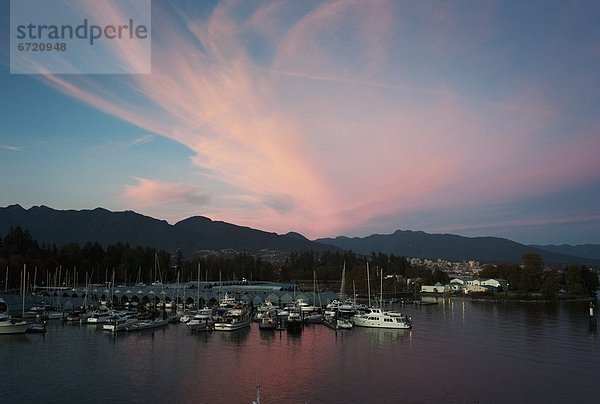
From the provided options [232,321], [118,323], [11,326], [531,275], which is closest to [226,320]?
[232,321]

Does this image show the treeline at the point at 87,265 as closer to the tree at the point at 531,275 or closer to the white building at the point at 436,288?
the white building at the point at 436,288

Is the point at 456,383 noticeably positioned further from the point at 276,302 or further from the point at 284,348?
the point at 276,302

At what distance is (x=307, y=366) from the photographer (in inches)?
1222

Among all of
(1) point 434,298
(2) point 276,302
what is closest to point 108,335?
(2) point 276,302

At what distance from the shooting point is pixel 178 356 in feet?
111

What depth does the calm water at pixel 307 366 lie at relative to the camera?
80.7ft

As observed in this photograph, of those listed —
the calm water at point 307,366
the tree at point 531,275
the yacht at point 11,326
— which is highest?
the tree at point 531,275

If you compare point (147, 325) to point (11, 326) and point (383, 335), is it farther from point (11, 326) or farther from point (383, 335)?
point (383, 335)

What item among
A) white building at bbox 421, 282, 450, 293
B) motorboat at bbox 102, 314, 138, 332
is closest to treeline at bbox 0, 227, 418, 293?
white building at bbox 421, 282, 450, 293

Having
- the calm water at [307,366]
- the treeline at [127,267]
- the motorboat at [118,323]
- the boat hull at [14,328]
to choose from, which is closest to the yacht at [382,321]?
the calm water at [307,366]

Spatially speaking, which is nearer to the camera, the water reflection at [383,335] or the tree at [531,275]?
the water reflection at [383,335]

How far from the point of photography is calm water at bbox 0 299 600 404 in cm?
2459

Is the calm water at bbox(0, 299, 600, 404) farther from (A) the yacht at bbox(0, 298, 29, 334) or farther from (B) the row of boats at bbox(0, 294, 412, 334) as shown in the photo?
(A) the yacht at bbox(0, 298, 29, 334)

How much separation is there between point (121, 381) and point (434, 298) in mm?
80007
